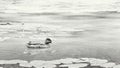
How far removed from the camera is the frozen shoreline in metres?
8.90

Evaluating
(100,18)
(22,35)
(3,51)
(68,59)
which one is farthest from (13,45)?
(100,18)

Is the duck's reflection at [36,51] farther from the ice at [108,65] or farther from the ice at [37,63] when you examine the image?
the ice at [108,65]

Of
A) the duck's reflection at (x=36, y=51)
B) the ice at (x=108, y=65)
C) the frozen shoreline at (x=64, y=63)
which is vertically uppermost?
the duck's reflection at (x=36, y=51)

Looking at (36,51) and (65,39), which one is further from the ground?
(65,39)

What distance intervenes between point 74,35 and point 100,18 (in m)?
6.16

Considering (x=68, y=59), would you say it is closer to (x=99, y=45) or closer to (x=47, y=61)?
(x=47, y=61)

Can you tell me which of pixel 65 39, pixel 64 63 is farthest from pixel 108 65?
pixel 65 39

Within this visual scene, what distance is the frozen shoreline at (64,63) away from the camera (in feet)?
29.2

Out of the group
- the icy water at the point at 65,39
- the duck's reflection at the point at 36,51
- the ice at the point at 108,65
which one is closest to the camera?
the ice at the point at 108,65

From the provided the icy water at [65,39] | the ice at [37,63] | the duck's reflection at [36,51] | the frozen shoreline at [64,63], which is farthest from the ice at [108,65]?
the duck's reflection at [36,51]

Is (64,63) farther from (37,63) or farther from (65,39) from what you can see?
(65,39)

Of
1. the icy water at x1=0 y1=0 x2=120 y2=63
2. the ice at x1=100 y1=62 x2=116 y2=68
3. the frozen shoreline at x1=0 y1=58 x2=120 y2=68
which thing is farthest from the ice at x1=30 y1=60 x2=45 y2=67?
the ice at x1=100 y1=62 x2=116 y2=68

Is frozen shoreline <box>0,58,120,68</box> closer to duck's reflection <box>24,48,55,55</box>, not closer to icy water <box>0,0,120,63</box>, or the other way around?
icy water <box>0,0,120,63</box>

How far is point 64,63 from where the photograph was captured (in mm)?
9227
